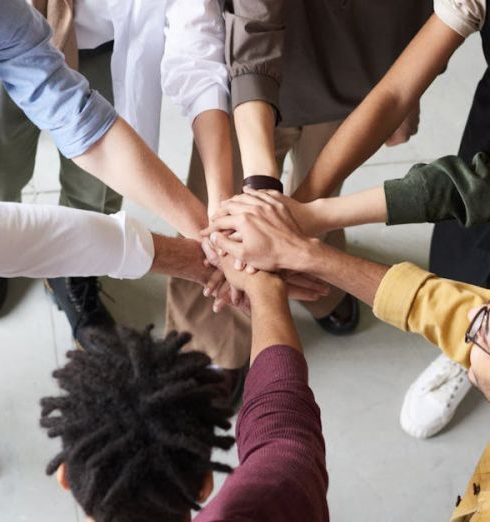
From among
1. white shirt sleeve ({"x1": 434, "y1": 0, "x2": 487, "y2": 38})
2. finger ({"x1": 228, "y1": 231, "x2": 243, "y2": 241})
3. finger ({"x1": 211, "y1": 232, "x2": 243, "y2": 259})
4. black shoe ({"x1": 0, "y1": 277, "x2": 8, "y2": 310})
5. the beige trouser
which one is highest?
white shirt sleeve ({"x1": 434, "y1": 0, "x2": 487, "y2": 38})

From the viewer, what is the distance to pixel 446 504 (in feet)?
5.40

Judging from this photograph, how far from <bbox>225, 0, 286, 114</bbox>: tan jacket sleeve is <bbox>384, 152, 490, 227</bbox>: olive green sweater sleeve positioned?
288mm

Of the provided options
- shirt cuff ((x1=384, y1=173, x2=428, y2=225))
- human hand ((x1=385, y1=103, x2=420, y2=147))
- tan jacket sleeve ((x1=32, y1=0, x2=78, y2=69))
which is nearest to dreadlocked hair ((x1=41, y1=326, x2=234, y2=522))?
shirt cuff ((x1=384, y1=173, x2=428, y2=225))

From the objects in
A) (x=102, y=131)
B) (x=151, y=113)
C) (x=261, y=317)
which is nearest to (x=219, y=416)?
(x=261, y=317)

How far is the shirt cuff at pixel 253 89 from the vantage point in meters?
1.28

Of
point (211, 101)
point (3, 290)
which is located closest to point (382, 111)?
point (211, 101)

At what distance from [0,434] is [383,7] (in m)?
1.28

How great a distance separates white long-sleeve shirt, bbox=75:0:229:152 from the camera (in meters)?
1.30

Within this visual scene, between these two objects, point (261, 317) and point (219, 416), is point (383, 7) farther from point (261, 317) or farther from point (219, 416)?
point (219, 416)

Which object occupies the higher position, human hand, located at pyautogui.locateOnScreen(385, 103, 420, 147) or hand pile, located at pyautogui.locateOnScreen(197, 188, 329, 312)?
human hand, located at pyautogui.locateOnScreen(385, 103, 420, 147)

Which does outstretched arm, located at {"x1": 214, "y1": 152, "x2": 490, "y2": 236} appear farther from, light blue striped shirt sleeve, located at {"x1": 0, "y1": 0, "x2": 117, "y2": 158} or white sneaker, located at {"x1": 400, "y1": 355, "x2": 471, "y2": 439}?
white sneaker, located at {"x1": 400, "y1": 355, "x2": 471, "y2": 439}

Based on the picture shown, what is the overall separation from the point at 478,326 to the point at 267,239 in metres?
0.41

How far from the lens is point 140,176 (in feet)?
4.22

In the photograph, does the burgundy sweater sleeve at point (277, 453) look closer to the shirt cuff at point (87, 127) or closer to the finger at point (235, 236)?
the finger at point (235, 236)
